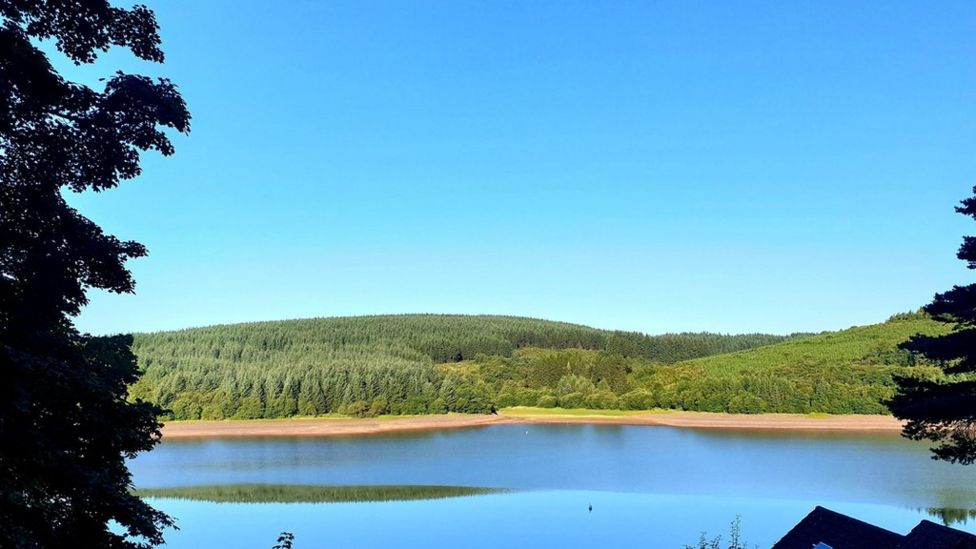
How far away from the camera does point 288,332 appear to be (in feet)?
381

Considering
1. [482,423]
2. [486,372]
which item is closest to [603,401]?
[482,423]

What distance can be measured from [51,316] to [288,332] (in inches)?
4489

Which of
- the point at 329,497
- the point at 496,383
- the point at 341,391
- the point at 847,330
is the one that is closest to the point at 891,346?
the point at 847,330

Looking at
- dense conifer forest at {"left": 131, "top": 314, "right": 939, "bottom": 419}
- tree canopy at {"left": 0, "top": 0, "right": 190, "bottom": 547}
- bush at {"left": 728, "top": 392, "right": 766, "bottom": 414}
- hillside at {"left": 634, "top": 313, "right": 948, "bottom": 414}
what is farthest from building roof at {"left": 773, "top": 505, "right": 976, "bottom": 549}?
bush at {"left": 728, "top": 392, "right": 766, "bottom": 414}

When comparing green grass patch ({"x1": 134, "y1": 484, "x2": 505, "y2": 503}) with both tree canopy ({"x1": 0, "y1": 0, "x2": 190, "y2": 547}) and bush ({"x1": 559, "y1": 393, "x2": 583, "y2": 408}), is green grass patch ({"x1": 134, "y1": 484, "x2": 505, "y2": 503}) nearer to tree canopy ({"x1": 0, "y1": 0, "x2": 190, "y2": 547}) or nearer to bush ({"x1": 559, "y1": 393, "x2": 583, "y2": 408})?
tree canopy ({"x1": 0, "y1": 0, "x2": 190, "y2": 547})

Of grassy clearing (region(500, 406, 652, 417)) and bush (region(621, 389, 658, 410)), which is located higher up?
bush (region(621, 389, 658, 410))

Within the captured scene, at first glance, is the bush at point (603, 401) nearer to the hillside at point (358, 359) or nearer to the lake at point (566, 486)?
the hillside at point (358, 359)

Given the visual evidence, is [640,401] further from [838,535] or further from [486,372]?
[838,535]

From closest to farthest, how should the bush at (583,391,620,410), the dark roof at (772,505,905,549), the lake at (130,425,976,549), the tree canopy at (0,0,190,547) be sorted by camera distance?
the tree canopy at (0,0,190,547), the dark roof at (772,505,905,549), the lake at (130,425,976,549), the bush at (583,391,620,410)

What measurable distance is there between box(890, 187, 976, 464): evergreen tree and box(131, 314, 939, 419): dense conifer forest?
209 ft

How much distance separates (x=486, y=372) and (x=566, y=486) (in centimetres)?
5759

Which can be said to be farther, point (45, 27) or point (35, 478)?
point (45, 27)

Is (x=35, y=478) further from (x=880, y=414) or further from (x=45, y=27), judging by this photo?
(x=880, y=414)

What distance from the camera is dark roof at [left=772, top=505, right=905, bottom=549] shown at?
15172 millimetres
